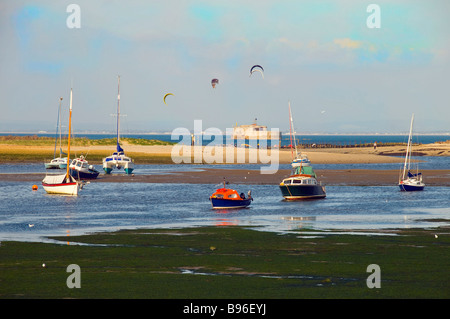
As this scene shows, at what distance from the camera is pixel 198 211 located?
156 ft

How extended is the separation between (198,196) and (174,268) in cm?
3524

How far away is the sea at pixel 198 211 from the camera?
37.5 meters

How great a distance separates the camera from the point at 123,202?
5397 cm

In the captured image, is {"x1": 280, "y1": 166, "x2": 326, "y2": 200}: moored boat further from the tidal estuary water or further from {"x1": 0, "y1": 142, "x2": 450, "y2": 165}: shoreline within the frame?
{"x1": 0, "y1": 142, "x2": 450, "y2": 165}: shoreline

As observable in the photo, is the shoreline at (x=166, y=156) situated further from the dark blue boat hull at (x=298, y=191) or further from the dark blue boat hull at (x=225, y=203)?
the dark blue boat hull at (x=225, y=203)

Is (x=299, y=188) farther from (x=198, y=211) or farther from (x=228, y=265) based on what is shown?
(x=228, y=265)

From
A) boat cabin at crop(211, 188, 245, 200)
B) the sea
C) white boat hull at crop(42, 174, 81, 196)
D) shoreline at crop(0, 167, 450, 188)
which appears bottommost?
the sea

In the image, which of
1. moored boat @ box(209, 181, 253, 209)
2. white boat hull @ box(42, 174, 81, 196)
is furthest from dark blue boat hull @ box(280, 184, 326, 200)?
white boat hull @ box(42, 174, 81, 196)

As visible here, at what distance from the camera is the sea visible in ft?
123

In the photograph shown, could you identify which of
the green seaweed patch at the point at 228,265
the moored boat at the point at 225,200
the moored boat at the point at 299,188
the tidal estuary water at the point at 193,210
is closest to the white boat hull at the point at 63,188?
the tidal estuary water at the point at 193,210

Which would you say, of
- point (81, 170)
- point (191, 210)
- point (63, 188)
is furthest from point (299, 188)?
point (81, 170)
